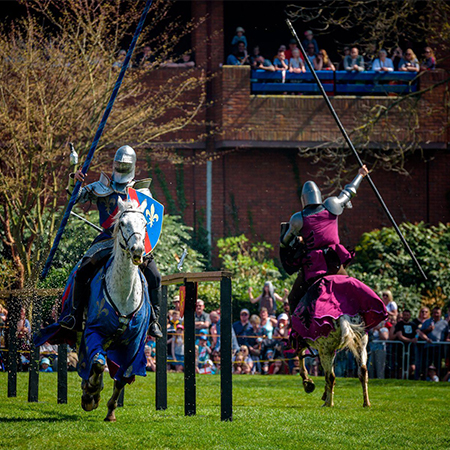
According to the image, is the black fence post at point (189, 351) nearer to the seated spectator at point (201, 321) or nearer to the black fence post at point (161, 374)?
the black fence post at point (161, 374)

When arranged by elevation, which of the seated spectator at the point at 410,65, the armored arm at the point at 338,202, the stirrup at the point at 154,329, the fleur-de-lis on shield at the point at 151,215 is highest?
the seated spectator at the point at 410,65

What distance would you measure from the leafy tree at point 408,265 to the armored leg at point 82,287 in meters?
13.6

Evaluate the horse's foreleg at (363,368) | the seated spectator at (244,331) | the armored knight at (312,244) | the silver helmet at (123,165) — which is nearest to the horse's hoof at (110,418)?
the silver helmet at (123,165)

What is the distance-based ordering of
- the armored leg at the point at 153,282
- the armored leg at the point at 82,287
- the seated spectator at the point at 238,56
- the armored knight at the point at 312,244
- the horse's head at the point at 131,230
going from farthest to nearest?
the seated spectator at the point at 238,56 → the armored knight at the point at 312,244 → the armored leg at the point at 153,282 → the armored leg at the point at 82,287 → the horse's head at the point at 131,230

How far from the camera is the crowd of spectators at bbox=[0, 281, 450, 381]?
1733cm

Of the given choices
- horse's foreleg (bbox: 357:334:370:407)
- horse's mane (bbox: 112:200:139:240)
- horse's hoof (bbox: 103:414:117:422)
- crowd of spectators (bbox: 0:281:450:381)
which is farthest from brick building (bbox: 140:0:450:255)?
horse's mane (bbox: 112:200:139:240)

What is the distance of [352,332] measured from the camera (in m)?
11.4

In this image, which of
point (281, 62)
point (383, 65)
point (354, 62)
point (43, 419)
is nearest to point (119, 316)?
point (43, 419)

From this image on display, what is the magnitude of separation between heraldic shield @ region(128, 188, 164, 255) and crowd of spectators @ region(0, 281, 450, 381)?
718 centimetres

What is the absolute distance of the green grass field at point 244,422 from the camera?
8.29m

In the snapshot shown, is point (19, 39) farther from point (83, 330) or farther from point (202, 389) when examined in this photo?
point (83, 330)

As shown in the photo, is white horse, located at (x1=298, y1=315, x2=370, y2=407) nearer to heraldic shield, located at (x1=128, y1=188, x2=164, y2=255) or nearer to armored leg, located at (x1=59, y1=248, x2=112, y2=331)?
heraldic shield, located at (x1=128, y1=188, x2=164, y2=255)

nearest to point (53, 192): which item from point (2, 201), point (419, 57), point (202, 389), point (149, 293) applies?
point (2, 201)

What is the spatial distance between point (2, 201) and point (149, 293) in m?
13.1
